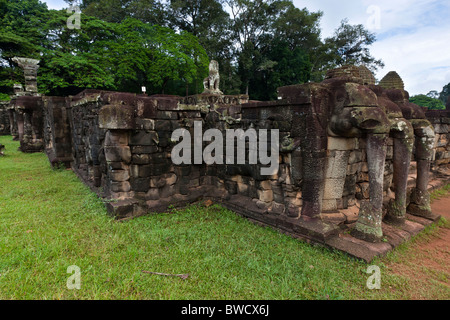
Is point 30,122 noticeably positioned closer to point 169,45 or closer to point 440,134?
point 169,45

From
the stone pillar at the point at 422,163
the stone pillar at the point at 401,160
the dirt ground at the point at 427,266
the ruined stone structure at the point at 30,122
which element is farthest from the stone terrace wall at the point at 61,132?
the stone pillar at the point at 422,163

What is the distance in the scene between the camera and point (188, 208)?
529cm

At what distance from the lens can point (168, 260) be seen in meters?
3.26

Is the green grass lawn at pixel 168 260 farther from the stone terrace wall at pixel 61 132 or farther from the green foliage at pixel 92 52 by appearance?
the green foliage at pixel 92 52

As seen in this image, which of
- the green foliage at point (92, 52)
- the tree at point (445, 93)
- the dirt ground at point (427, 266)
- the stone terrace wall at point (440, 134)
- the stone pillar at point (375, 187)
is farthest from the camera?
the tree at point (445, 93)

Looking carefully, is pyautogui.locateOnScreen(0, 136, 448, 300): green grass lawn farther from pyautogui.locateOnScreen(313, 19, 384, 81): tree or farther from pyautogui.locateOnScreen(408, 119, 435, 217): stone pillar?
pyautogui.locateOnScreen(313, 19, 384, 81): tree

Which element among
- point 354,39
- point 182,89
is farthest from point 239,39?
point 354,39

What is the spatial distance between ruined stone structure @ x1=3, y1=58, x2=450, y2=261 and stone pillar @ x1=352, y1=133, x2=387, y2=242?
1 cm

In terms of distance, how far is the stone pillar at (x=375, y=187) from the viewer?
11.5ft

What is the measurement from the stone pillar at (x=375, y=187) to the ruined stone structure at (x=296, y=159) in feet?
0.04

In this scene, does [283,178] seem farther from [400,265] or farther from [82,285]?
[82,285]

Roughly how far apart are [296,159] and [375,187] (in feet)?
3.85

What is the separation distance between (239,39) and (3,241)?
30.5m

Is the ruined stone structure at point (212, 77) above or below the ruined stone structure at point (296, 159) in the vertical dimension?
above
